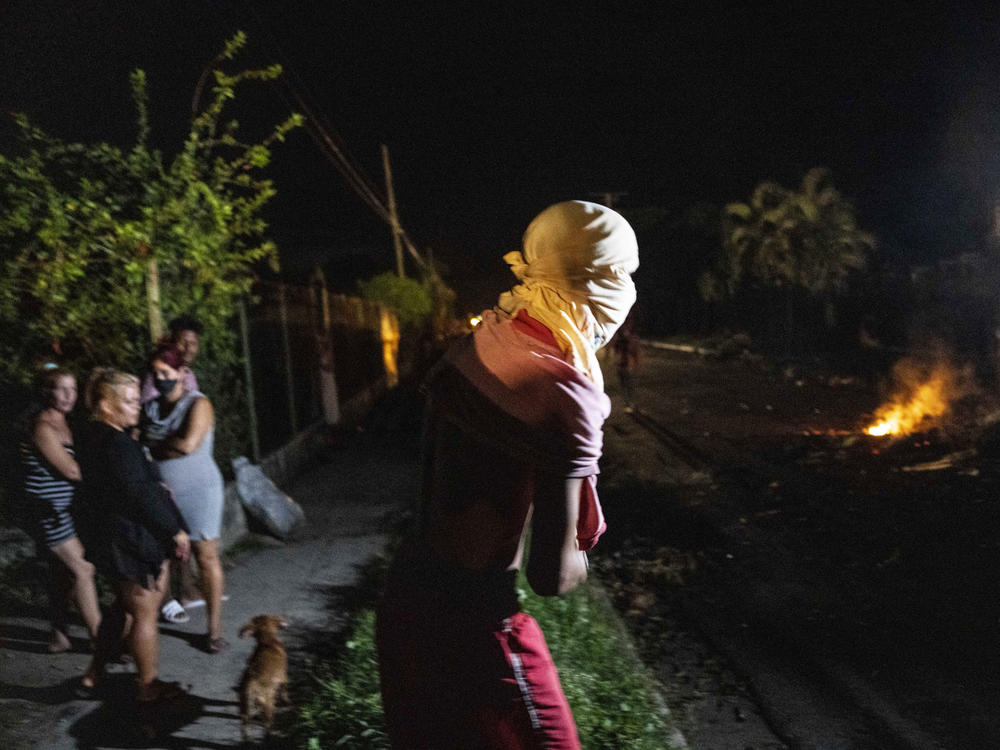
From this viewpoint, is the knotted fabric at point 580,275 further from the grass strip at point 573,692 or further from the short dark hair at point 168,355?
the short dark hair at point 168,355

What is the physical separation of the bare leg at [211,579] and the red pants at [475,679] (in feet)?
10.4

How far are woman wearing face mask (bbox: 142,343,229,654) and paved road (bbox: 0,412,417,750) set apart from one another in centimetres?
39

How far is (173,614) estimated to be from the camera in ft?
16.8

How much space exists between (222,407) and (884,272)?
17.7 meters

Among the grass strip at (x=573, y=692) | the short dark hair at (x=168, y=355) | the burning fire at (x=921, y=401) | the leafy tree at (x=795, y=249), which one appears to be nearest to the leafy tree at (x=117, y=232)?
the short dark hair at (x=168, y=355)

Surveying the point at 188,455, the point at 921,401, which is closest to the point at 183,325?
the point at 188,455

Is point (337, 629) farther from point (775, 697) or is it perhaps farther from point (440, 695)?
point (440, 695)

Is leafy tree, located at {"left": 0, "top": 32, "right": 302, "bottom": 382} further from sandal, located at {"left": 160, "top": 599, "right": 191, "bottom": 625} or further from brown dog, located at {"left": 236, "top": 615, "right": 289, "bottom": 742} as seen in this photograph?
brown dog, located at {"left": 236, "top": 615, "right": 289, "bottom": 742}

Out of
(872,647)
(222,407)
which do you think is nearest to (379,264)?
(222,407)

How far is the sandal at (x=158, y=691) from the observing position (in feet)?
12.8

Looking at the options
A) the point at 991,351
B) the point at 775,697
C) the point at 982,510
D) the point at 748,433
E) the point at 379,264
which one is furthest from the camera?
the point at 379,264

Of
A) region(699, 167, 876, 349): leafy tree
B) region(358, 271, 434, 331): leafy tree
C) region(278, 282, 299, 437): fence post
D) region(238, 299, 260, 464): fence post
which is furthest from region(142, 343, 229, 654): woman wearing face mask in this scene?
region(699, 167, 876, 349): leafy tree

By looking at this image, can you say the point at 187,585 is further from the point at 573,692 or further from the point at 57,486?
the point at 573,692

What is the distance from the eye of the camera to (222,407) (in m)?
7.04
